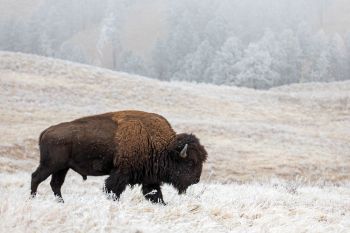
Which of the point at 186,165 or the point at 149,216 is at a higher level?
the point at 186,165

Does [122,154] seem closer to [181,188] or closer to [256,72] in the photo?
[181,188]

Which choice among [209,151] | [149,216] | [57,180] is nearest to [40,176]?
[57,180]

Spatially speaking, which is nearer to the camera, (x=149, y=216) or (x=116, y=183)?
(x=149, y=216)

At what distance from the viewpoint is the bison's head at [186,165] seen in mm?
7855

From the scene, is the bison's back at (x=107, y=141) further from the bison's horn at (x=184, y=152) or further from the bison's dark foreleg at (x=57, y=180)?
the bison's dark foreleg at (x=57, y=180)

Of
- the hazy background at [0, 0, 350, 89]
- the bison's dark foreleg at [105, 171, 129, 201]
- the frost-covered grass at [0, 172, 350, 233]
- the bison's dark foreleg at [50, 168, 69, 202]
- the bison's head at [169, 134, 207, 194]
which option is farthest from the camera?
the hazy background at [0, 0, 350, 89]

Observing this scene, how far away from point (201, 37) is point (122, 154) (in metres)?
87.2

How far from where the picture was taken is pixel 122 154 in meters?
7.54

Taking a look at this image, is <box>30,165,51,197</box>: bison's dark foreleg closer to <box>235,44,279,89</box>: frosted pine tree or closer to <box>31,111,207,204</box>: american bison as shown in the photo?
<box>31,111,207,204</box>: american bison

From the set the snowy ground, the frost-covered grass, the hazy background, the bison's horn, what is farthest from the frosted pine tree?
the bison's horn

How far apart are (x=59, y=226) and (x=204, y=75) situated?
242 feet

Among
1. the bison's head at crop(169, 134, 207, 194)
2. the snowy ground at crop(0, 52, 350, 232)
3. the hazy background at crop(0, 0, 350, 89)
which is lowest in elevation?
the snowy ground at crop(0, 52, 350, 232)

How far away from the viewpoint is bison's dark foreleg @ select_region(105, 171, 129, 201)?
292 inches

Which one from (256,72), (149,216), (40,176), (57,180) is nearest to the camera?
(149,216)
